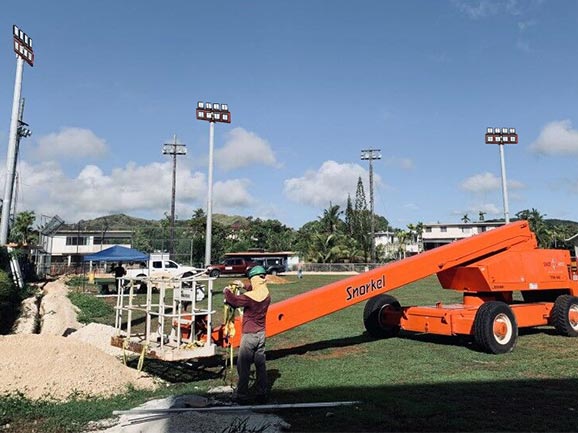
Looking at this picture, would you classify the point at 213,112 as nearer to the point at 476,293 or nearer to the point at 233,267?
the point at 233,267

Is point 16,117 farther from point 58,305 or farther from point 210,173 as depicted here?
point 210,173

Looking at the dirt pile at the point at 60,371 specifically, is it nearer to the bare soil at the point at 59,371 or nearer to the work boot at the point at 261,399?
the bare soil at the point at 59,371

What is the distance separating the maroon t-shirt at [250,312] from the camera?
21.2 feet

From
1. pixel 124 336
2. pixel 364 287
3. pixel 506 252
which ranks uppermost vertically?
pixel 506 252

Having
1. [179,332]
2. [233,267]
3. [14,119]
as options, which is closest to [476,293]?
[179,332]

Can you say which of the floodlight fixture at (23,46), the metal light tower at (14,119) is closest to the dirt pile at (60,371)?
the metal light tower at (14,119)

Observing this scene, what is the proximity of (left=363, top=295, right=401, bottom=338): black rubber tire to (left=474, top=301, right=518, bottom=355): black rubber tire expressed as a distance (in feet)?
7.32

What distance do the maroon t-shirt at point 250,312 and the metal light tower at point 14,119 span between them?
62.4ft

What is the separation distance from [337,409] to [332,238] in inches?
2019

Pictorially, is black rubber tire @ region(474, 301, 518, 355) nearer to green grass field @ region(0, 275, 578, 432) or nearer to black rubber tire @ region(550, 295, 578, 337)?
green grass field @ region(0, 275, 578, 432)

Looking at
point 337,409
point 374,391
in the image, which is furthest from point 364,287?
point 337,409

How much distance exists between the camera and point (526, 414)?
220 inches

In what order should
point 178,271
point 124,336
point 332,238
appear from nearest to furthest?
point 124,336, point 178,271, point 332,238

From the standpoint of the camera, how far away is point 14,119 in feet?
74.4
